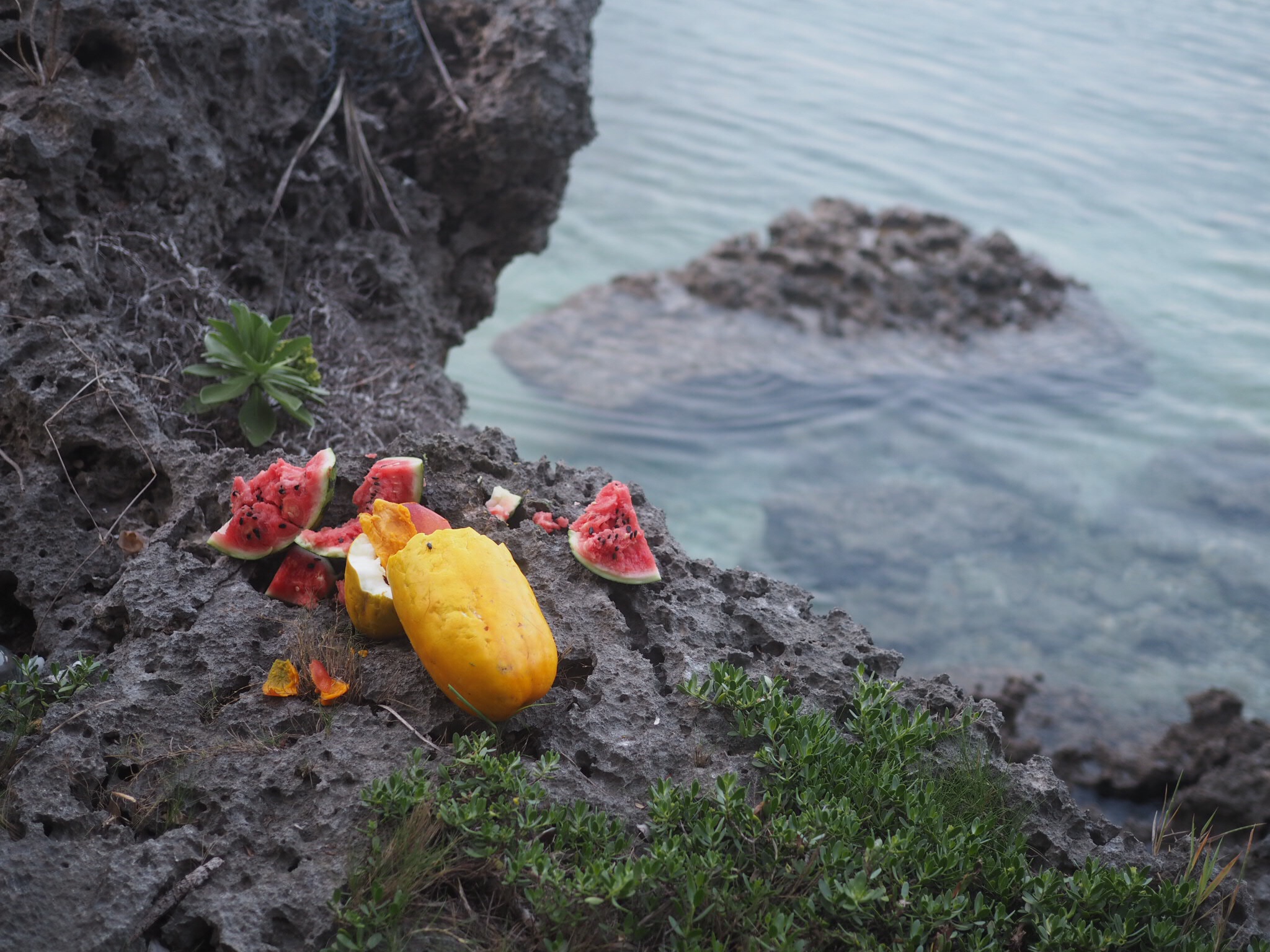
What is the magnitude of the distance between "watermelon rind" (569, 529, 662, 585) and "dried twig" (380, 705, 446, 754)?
0.76 meters

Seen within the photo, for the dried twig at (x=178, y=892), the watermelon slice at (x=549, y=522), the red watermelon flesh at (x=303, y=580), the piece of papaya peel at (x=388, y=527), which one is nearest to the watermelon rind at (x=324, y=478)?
the red watermelon flesh at (x=303, y=580)

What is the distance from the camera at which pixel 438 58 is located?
6.09m

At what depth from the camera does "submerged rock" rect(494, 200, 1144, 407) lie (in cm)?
1098

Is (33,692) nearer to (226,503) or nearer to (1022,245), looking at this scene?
(226,503)

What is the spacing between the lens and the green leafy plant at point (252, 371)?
4102mm

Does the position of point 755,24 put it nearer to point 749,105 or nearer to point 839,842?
point 749,105

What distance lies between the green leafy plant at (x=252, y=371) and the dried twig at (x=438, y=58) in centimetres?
234

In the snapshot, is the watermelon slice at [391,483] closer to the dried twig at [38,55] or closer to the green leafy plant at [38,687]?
the green leafy plant at [38,687]

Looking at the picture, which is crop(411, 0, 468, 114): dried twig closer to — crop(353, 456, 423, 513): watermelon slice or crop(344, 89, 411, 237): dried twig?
crop(344, 89, 411, 237): dried twig

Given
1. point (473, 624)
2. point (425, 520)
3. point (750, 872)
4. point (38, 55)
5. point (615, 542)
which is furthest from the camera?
point (38, 55)

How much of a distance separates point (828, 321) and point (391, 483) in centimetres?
851

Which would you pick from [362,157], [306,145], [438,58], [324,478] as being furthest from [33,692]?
[438,58]

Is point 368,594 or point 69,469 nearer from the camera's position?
point 368,594

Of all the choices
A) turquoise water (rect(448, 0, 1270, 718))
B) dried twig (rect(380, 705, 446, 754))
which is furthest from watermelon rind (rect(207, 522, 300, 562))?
turquoise water (rect(448, 0, 1270, 718))
